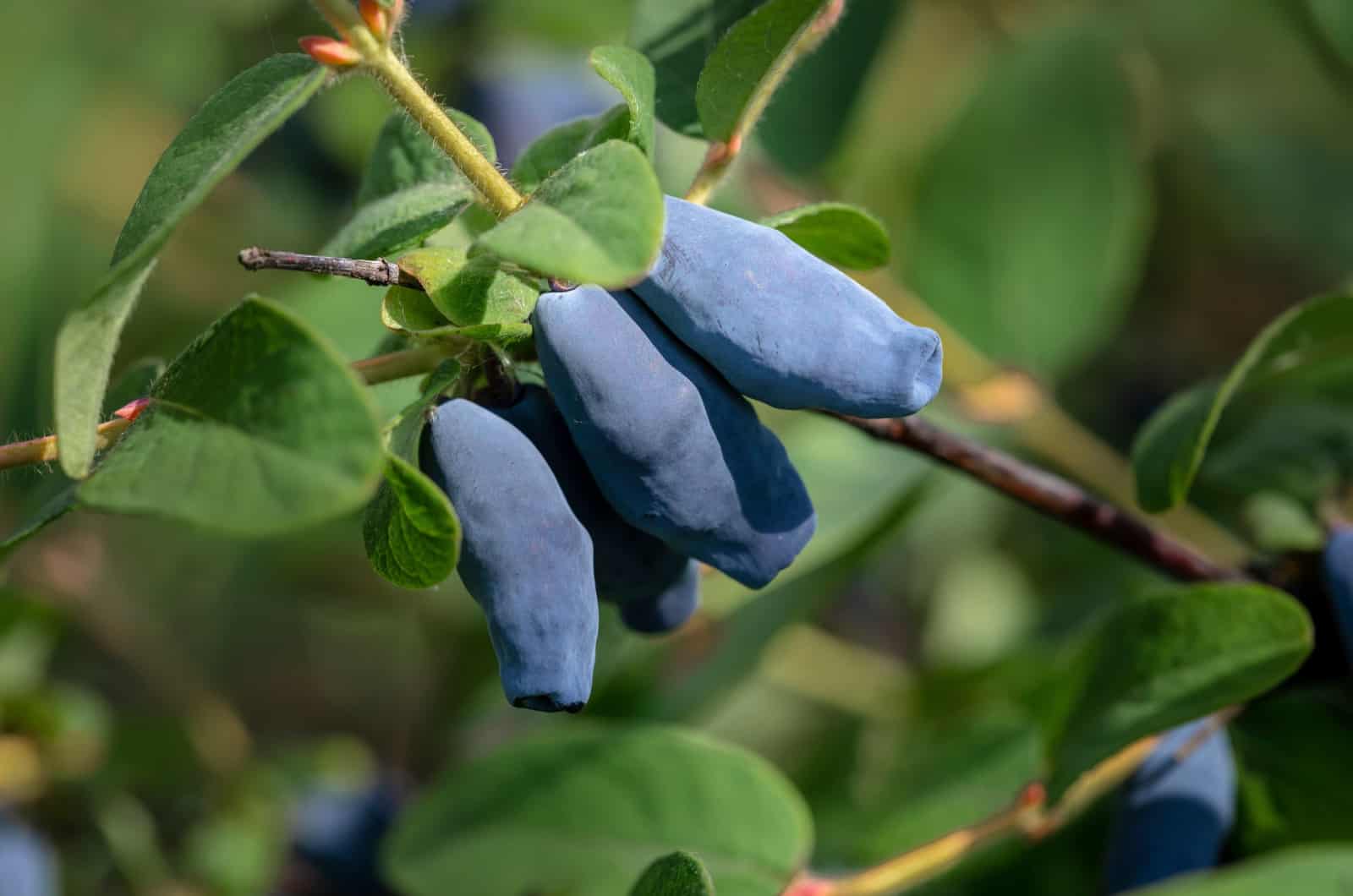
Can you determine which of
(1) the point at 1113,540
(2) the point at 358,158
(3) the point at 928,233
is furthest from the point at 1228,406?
(2) the point at 358,158

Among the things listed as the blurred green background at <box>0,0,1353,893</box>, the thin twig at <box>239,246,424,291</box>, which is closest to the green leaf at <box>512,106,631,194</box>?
the thin twig at <box>239,246,424,291</box>

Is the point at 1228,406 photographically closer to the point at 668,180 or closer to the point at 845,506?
the point at 845,506

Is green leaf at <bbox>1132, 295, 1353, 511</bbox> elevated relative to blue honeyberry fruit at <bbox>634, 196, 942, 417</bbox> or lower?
lower

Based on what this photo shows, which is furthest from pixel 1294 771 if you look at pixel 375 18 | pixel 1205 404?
pixel 375 18

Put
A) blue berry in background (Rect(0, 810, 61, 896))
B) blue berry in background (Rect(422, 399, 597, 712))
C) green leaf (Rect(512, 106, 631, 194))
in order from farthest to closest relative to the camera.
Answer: blue berry in background (Rect(0, 810, 61, 896)) → green leaf (Rect(512, 106, 631, 194)) → blue berry in background (Rect(422, 399, 597, 712))

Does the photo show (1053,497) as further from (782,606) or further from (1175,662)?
(782,606)

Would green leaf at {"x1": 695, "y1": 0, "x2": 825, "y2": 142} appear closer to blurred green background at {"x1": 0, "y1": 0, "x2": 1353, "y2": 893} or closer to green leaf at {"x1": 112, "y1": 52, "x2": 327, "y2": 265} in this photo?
green leaf at {"x1": 112, "y1": 52, "x2": 327, "y2": 265}

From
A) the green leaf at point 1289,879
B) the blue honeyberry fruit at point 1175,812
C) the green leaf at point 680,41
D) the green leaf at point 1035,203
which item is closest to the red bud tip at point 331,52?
the green leaf at point 680,41
